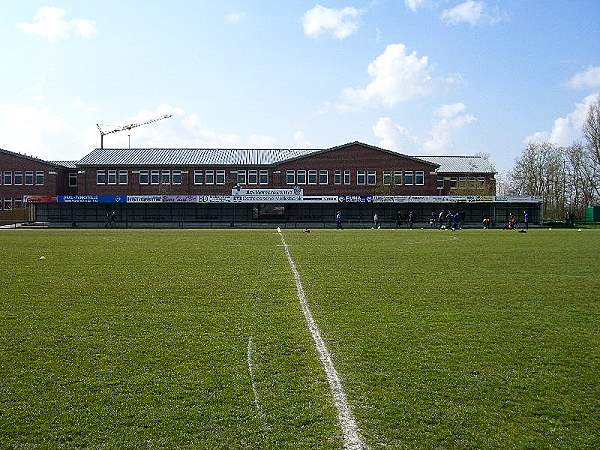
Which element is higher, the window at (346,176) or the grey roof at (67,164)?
the grey roof at (67,164)

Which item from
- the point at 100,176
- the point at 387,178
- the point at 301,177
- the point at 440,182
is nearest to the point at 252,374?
the point at 301,177

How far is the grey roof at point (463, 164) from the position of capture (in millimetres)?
92500

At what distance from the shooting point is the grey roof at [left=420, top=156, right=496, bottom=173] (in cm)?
9250

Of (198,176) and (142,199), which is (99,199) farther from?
(198,176)

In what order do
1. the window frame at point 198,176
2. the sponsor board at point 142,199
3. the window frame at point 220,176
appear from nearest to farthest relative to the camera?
the sponsor board at point 142,199 → the window frame at point 198,176 → the window frame at point 220,176

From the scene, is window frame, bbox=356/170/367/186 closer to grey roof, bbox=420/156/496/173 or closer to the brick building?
the brick building

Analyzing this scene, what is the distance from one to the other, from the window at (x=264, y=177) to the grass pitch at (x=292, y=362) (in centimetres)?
6953

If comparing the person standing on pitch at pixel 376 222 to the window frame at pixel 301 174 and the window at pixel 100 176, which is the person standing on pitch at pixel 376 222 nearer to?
the window frame at pixel 301 174

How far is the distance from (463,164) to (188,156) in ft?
136

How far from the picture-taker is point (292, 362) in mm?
8344

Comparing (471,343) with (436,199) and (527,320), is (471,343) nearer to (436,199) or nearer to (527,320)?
(527,320)

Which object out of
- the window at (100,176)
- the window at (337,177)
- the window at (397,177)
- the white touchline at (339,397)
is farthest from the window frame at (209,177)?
the white touchline at (339,397)

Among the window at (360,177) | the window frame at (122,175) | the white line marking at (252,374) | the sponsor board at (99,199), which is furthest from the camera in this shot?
the window frame at (122,175)

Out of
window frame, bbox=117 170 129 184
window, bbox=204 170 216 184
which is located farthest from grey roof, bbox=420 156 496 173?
window frame, bbox=117 170 129 184
